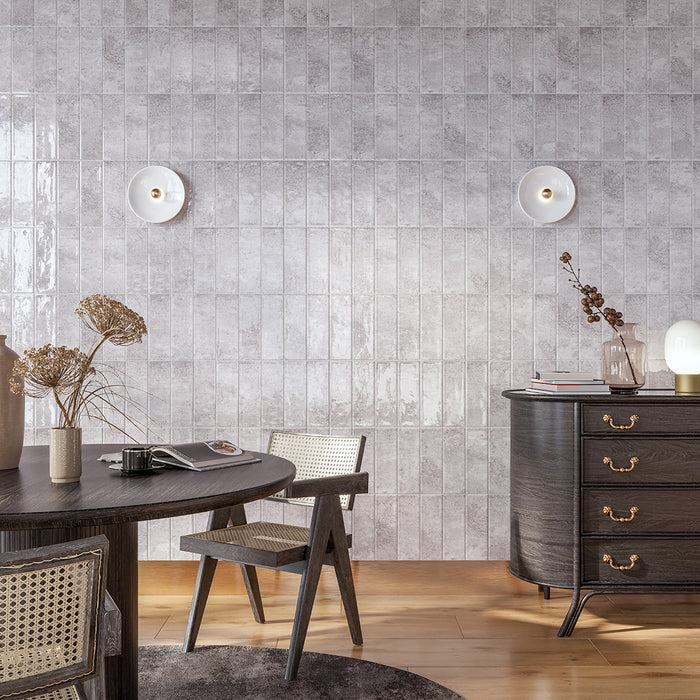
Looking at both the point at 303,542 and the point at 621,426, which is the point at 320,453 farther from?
the point at 621,426

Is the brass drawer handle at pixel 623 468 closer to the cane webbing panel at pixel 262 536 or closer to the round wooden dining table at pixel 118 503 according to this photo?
the cane webbing panel at pixel 262 536

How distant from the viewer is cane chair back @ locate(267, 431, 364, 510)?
2.76 metres

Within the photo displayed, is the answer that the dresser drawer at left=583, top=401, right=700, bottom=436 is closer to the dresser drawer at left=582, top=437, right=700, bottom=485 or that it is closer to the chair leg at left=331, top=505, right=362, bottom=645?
the dresser drawer at left=582, top=437, right=700, bottom=485

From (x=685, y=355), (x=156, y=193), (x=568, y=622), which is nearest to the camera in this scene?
(x=568, y=622)

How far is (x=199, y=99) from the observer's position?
3703mm

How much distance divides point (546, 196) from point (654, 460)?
4.84 ft

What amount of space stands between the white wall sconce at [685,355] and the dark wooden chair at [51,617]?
2572mm

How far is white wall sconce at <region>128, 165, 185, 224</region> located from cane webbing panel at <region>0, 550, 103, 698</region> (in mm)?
2668

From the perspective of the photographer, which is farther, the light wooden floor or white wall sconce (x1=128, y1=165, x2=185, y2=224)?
white wall sconce (x1=128, y1=165, x2=185, y2=224)

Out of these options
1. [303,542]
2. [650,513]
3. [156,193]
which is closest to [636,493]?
[650,513]

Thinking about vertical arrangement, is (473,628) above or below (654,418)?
below

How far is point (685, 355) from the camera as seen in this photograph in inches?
124

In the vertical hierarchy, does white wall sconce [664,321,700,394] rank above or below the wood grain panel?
above

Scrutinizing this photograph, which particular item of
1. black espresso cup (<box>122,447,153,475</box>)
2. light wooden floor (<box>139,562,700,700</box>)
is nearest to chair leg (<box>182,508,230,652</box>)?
light wooden floor (<box>139,562,700,700</box>)
